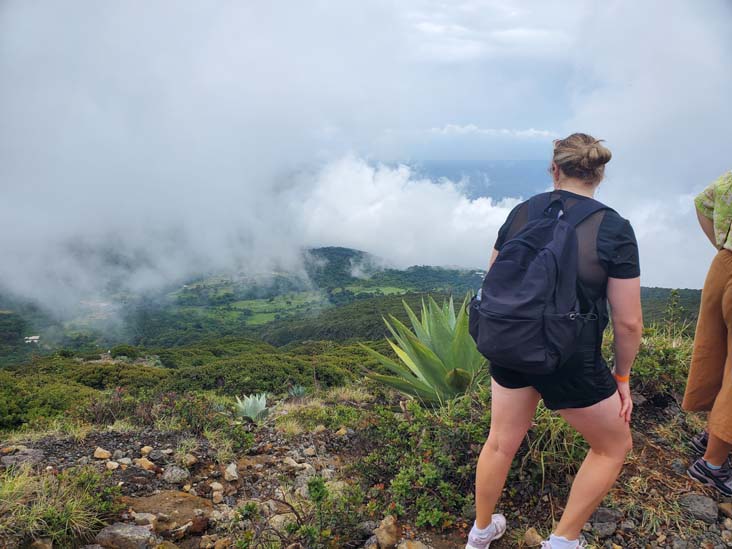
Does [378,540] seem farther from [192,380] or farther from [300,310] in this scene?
[300,310]

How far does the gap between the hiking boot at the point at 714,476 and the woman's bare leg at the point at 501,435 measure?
1304 mm

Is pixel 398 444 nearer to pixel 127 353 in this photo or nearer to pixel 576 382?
pixel 576 382

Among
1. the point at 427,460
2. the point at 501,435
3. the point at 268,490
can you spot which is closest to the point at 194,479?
the point at 268,490

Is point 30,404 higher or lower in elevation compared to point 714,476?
lower

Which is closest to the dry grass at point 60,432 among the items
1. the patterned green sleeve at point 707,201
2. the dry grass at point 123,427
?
the dry grass at point 123,427

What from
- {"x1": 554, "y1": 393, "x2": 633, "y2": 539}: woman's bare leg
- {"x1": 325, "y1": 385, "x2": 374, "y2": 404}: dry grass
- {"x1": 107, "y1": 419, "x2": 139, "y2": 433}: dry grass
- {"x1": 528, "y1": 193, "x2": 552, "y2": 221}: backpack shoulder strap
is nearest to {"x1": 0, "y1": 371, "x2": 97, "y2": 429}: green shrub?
{"x1": 107, "y1": 419, "x2": 139, "y2": 433}: dry grass

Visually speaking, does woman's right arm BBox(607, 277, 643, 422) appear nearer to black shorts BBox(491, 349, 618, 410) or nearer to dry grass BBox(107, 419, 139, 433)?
black shorts BBox(491, 349, 618, 410)

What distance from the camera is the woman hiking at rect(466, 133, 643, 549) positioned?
4.98 feet

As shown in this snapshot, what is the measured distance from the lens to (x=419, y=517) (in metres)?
2.21

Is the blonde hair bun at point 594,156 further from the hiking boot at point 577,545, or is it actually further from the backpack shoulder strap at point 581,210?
the hiking boot at point 577,545

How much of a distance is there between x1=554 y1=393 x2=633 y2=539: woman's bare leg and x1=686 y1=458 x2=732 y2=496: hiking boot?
1056mm

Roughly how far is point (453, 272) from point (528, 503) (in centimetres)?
16205

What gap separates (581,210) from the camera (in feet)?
5.11

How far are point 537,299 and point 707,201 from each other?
56.3 inches
